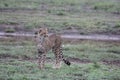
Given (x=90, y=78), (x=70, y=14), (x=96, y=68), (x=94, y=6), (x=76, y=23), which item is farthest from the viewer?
(x=94, y=6)

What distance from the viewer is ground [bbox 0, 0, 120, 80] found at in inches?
714

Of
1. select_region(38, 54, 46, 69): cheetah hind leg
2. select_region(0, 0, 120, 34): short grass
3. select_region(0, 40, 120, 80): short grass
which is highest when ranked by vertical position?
select_region(38, 54, 46, 69): cheetah hind leg

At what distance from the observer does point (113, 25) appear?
3516 centimetres

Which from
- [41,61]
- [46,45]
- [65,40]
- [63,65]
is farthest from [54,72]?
[65,40]

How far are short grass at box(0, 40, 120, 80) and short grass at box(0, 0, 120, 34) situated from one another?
738cm

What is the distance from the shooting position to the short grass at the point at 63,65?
1745 cm

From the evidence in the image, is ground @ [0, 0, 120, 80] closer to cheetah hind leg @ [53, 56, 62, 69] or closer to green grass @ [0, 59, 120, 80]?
green grass @ [0, 59, 120, 80]

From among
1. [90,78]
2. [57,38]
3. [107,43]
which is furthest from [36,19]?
[90,78]

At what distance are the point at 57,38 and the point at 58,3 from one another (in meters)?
26.4

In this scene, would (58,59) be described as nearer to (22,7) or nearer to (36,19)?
(36,19)

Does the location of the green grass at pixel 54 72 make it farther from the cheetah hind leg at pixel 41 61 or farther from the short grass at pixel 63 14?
the short grass at pixel 63 14

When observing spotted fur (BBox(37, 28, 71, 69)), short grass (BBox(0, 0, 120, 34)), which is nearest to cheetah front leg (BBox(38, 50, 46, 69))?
spotted fur (BBox(37, 28, 71, 69))

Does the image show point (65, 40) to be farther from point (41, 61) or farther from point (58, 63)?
point (41, 61)

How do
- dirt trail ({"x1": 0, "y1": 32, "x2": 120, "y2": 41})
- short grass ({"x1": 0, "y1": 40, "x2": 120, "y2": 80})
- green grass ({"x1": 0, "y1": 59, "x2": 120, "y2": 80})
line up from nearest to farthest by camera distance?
green grass ({"x1": 0, "y1": 59, "x2": 120, "y2": 80}), short grass ({"x1": 0, "y1": 40, "x2": 120, "y2": 80}), dirt trail ({"x1": 0, "y1": 32, "x2": 120, "y2": 41})
